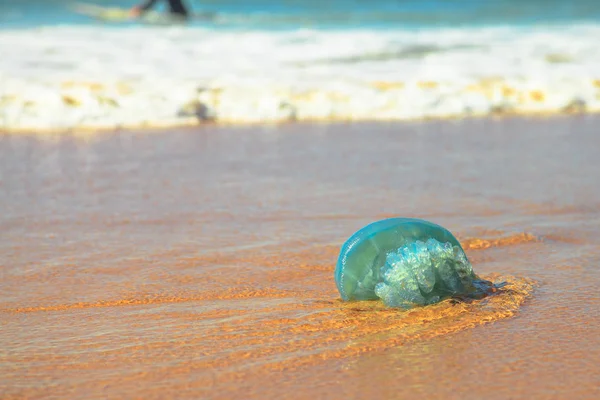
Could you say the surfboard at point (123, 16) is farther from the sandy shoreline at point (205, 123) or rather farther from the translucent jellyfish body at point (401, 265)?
the translucent jellyfish body at point (401, 265)

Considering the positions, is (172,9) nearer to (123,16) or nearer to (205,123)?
(123,16)

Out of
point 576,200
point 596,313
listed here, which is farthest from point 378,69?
point 596,313

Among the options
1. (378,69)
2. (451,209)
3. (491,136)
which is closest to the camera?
(451,209)

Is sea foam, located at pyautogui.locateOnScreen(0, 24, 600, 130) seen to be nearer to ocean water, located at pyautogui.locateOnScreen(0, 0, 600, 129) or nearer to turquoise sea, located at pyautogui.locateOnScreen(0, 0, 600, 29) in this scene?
ocean water, located at pyautogui.locateOnScreen(0, 0, 600, 129)

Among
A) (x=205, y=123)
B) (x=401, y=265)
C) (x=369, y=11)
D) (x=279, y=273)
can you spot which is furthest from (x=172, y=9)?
(x=401, y=265)

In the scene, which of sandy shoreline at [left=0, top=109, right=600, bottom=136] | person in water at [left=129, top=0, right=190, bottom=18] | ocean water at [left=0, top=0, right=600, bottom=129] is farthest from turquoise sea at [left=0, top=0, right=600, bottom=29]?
sandy shoreline at [left=0, top=109, right=600, bottom=136]

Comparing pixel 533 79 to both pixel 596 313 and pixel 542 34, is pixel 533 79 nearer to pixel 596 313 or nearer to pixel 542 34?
pixel 542 34
